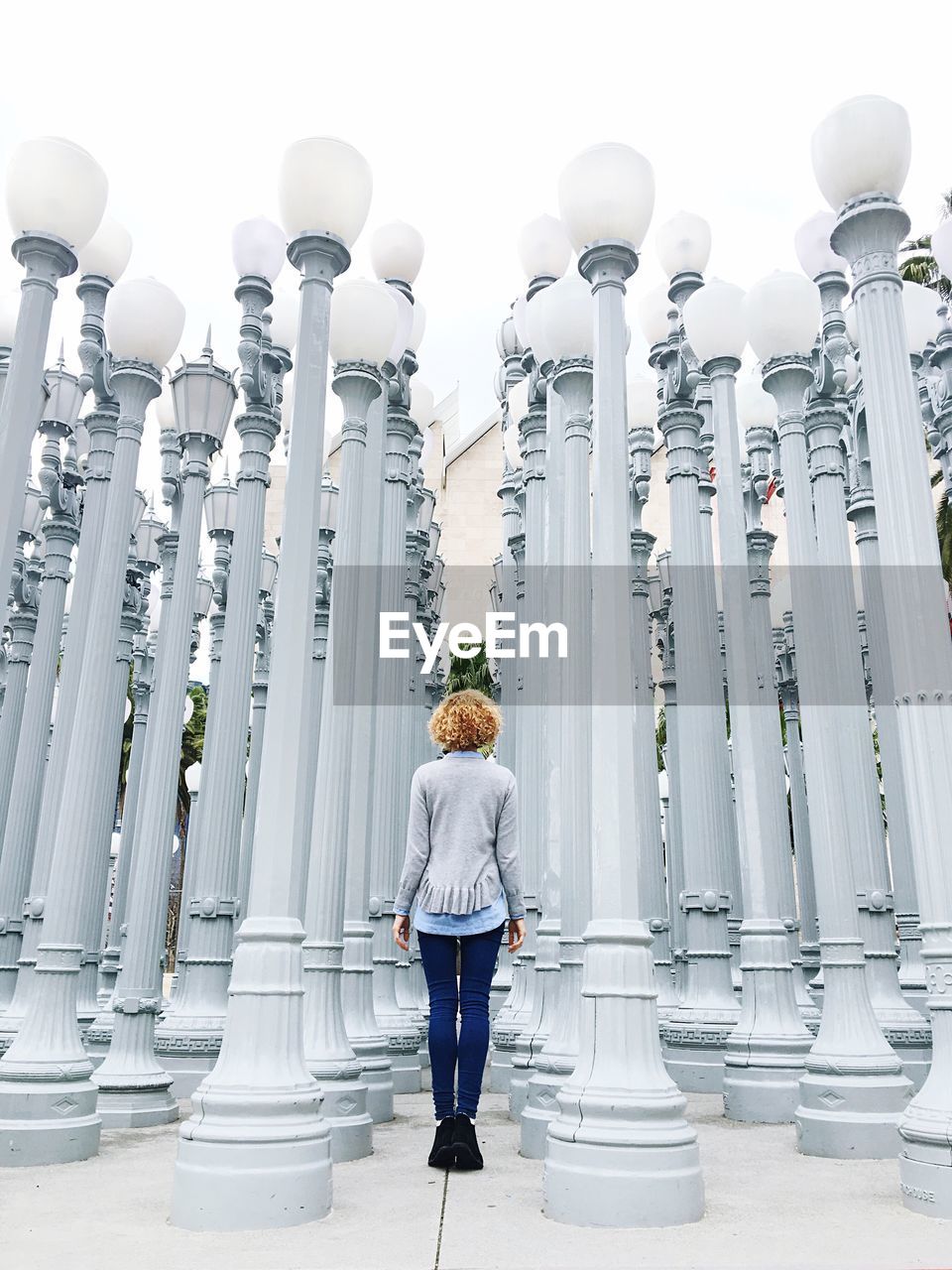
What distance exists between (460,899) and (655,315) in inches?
270

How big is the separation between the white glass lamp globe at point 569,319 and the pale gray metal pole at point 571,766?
0.37 ft

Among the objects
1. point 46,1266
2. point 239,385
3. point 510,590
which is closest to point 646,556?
point 510,590

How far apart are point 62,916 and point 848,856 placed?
5.00 meters

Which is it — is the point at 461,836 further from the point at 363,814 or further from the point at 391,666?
the point at 391,666

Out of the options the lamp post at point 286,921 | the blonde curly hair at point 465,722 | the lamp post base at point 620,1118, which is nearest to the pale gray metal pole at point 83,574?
the lamp post at point 286,921

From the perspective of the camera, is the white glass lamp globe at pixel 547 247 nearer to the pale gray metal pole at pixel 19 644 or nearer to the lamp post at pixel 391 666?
the lamp post at pixel 391 666

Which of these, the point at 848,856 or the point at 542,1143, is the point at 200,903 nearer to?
the point at 542,1143

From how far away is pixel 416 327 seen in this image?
9867 millimetres

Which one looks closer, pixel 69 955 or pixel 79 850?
pixel 69 955

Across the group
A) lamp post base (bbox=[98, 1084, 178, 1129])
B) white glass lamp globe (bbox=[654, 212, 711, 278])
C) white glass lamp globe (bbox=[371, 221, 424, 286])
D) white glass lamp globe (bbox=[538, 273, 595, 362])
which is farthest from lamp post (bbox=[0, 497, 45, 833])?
white glass lamp globe (bbox=[654, 212, 711, 278])

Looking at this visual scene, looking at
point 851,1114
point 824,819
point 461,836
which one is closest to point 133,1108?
point 461,836

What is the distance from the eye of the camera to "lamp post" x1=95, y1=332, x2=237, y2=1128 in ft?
23.1

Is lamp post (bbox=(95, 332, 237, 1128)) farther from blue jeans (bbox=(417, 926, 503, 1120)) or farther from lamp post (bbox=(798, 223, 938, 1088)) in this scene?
lamp post (bbox=(798, 223, 938, 1088))

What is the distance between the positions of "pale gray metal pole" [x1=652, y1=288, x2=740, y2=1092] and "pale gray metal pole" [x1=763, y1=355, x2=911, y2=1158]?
136cm
